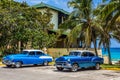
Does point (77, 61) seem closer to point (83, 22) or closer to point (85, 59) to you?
point (85, 59)

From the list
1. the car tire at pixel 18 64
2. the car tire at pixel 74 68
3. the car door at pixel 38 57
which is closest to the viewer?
the car tire at pixel 74 68

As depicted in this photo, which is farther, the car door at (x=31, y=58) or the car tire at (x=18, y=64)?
the car door at (x=31, y=58)

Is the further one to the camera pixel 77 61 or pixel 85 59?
pixel 85 59

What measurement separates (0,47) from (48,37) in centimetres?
636

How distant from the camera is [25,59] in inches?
1050

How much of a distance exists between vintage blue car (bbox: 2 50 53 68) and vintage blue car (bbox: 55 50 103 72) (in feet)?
12.8

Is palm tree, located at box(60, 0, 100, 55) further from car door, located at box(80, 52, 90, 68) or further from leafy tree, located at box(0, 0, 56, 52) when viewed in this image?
car door, located at box(80, 52, 90, 68)

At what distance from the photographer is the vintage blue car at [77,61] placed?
23.0 meters

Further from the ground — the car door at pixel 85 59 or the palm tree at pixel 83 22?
the palm tree at pixel 83 22

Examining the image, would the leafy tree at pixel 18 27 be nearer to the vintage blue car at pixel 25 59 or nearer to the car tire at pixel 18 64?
the vintage blue car at pixel 25 59

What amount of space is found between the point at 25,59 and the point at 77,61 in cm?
549

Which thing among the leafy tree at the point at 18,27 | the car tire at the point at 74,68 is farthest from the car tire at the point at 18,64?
the leafy tree at the point at 18,27

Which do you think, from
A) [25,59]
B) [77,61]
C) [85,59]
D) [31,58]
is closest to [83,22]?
[31,58]

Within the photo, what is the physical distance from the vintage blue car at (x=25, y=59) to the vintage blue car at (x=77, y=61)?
154 inches
